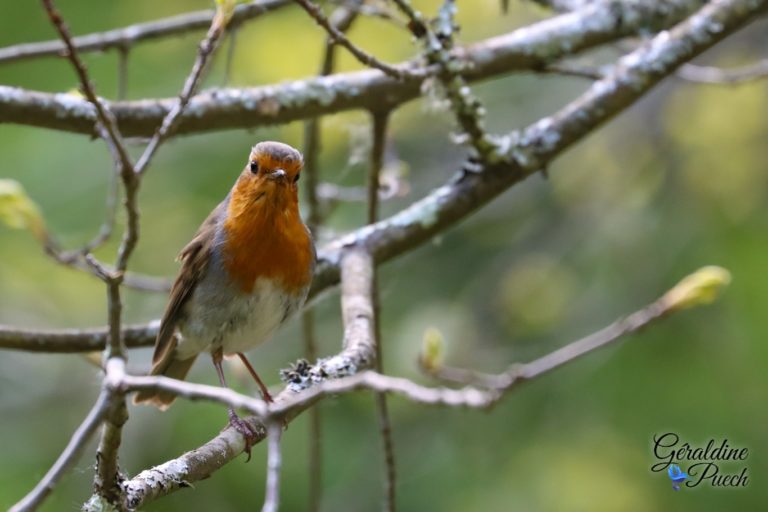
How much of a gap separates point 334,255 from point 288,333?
6.61 feet

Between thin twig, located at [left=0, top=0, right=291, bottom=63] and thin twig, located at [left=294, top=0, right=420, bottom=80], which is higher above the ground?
thin twig, located at [left=0, top=0, right=291, bottom=63]

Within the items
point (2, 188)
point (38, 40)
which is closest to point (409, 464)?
point (2, 188)

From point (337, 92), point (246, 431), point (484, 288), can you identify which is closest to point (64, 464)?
point (246, 431)

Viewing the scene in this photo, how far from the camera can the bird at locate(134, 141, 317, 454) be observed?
3.85 meters

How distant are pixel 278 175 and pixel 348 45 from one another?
83 cm

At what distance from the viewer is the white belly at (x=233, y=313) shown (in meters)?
3.86

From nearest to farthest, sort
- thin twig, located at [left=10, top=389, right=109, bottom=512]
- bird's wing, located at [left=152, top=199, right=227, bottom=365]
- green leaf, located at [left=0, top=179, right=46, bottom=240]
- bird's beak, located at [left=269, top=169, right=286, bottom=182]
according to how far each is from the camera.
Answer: thin twig, located at [left=10, top=389, right=109, bottom=512], green leaf, located at [left=0, top=179, right=46, bottom=240], bird's beak, located at [left=269, top=169, right=286, bottom=182], bird's wing, located at [left=152, top=199, right=227, bottom=365]

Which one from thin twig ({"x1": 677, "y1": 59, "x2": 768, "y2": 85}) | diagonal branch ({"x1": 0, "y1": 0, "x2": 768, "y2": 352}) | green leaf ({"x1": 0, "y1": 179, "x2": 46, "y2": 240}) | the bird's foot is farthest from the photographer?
thin twig ({"x1": 677, "y1": 59, "x2": 768, "y2": 85})

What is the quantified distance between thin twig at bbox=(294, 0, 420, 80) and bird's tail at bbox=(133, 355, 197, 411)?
5.04 ft

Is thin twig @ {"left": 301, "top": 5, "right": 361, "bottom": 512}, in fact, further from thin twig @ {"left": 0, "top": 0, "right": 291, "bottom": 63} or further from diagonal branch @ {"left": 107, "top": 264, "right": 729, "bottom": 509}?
diagonal branch @ {"left": 107, "top": 264, "right": 729, "bottom": 509}

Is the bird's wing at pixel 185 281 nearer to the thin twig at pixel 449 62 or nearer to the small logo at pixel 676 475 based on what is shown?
the thin twig at pixel 449 62

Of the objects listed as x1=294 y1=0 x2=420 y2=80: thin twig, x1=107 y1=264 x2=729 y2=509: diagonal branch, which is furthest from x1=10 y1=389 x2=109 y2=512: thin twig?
x1=294 y1=0 x2=420 y2=80: thin twig

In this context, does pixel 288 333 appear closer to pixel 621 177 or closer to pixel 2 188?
pixel 621 177

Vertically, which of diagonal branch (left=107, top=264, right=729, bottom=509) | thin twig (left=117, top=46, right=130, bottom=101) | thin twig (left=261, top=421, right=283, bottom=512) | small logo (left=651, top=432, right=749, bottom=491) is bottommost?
thin twig (left=261, top=421, right=283, bottom=512)
